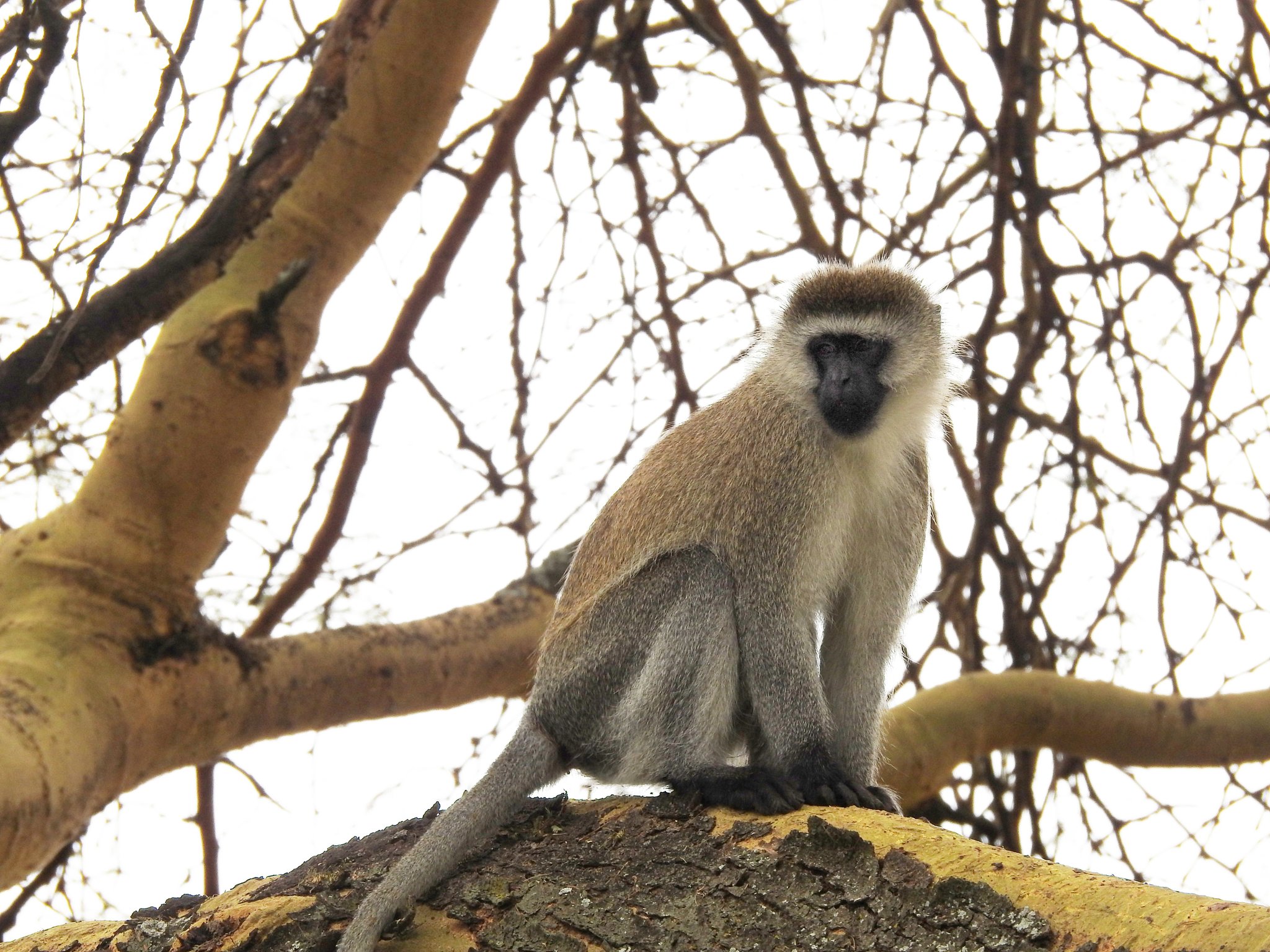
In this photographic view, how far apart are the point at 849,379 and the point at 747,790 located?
1.71m

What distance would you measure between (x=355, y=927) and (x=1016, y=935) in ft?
4.52

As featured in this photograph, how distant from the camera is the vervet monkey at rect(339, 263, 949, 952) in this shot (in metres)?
3.95

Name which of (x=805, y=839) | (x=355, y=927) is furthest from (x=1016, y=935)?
(x=355, y=927)

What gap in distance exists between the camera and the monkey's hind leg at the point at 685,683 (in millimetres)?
3869

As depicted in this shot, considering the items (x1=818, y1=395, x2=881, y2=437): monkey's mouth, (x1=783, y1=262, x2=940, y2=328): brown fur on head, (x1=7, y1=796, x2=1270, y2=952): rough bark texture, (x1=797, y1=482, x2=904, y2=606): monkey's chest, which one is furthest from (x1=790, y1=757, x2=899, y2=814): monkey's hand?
(x1=783, y1=262, x2=940, y2=328): brown fur on head

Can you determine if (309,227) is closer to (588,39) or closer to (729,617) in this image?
(588,39)

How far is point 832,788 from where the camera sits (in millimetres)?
3762

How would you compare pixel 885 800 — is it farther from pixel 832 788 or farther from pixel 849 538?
pixel 849 538

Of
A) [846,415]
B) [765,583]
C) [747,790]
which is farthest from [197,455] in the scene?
[747,790]

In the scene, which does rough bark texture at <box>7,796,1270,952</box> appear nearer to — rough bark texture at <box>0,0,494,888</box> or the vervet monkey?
the vervet monkey

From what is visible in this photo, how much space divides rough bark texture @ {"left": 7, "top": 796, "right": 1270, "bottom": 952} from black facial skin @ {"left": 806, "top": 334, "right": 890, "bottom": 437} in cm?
163

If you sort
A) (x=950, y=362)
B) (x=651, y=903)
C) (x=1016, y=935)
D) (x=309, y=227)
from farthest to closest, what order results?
(x=950, y=362) → (x=309, y=227) → (x=651, y=903) → (x=1016, y=935)

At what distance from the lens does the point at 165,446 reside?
4625 mm

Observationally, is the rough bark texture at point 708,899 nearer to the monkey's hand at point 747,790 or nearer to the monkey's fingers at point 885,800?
the monkey's hand at point 747,790
